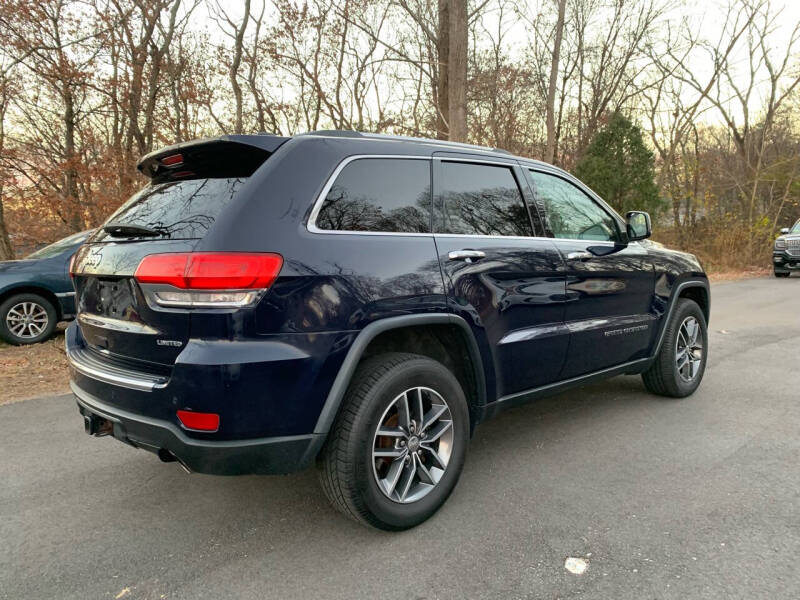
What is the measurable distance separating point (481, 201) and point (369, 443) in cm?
153

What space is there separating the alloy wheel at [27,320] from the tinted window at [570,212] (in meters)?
6.63

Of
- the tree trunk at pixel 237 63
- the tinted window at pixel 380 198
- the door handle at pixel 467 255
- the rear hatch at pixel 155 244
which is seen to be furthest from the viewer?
the tree trunk at pixel 237 63

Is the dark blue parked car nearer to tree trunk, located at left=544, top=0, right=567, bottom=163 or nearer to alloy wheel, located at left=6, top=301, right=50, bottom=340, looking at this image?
alloy wheel, located at left=6, top=301, right=50, bottom=340

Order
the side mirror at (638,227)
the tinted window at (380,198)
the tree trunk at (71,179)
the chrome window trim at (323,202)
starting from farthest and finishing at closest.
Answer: the tree trunk at (71,179), the side mirror at (638,227), the tinted window at (380,198), the chrome window trim at (323,202)

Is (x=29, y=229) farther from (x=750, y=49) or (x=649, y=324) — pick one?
(x=750, y=49)

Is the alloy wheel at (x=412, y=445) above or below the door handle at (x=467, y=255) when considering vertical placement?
below

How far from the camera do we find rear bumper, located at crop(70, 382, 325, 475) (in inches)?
85.2

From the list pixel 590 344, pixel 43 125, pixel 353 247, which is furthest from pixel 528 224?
pixel 43 125

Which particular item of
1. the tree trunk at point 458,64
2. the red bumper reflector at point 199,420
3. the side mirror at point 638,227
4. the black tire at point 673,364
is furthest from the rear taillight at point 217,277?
the tree trunk at point 458,64

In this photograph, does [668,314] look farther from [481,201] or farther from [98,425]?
[98,425]

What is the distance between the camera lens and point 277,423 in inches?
87.3

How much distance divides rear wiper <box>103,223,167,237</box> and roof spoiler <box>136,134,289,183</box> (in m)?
0.35

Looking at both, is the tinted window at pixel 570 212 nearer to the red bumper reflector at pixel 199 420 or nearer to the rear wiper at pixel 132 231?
the rear wiper at pixel 132 231

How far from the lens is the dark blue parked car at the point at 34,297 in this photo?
689 cm
